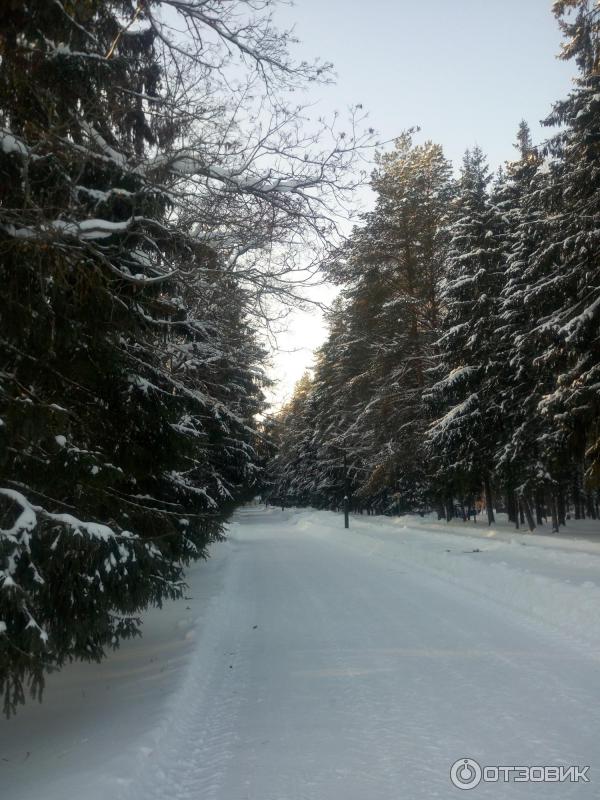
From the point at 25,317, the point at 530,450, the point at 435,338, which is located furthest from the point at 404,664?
the point at 435,338

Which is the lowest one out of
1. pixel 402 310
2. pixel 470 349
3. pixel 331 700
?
pixel 331 700

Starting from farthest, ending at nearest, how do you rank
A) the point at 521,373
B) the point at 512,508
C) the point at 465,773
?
the point at 512,508
the point at 521,373
the point at 465,773

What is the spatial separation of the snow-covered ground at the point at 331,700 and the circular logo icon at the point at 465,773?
0.06 m

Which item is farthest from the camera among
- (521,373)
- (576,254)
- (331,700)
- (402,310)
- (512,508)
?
(512,508)

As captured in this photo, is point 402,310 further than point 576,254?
Yes

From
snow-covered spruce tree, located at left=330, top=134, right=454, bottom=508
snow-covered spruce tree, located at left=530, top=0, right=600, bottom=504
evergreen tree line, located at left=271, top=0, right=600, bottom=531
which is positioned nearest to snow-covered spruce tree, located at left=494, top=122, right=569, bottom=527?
evergreen tree line, located at left=271, top=0, right=600, bottom=531

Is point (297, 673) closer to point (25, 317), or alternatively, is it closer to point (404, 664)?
point (404, 664)

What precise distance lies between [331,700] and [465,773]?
1.67 m

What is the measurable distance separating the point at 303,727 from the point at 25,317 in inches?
164

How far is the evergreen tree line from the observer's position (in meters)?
13.8

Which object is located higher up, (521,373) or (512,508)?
(521,373)

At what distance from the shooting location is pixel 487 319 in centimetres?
2114

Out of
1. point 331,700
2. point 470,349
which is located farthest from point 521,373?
point 331,700

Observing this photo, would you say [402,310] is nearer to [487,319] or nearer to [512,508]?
[487,319]
